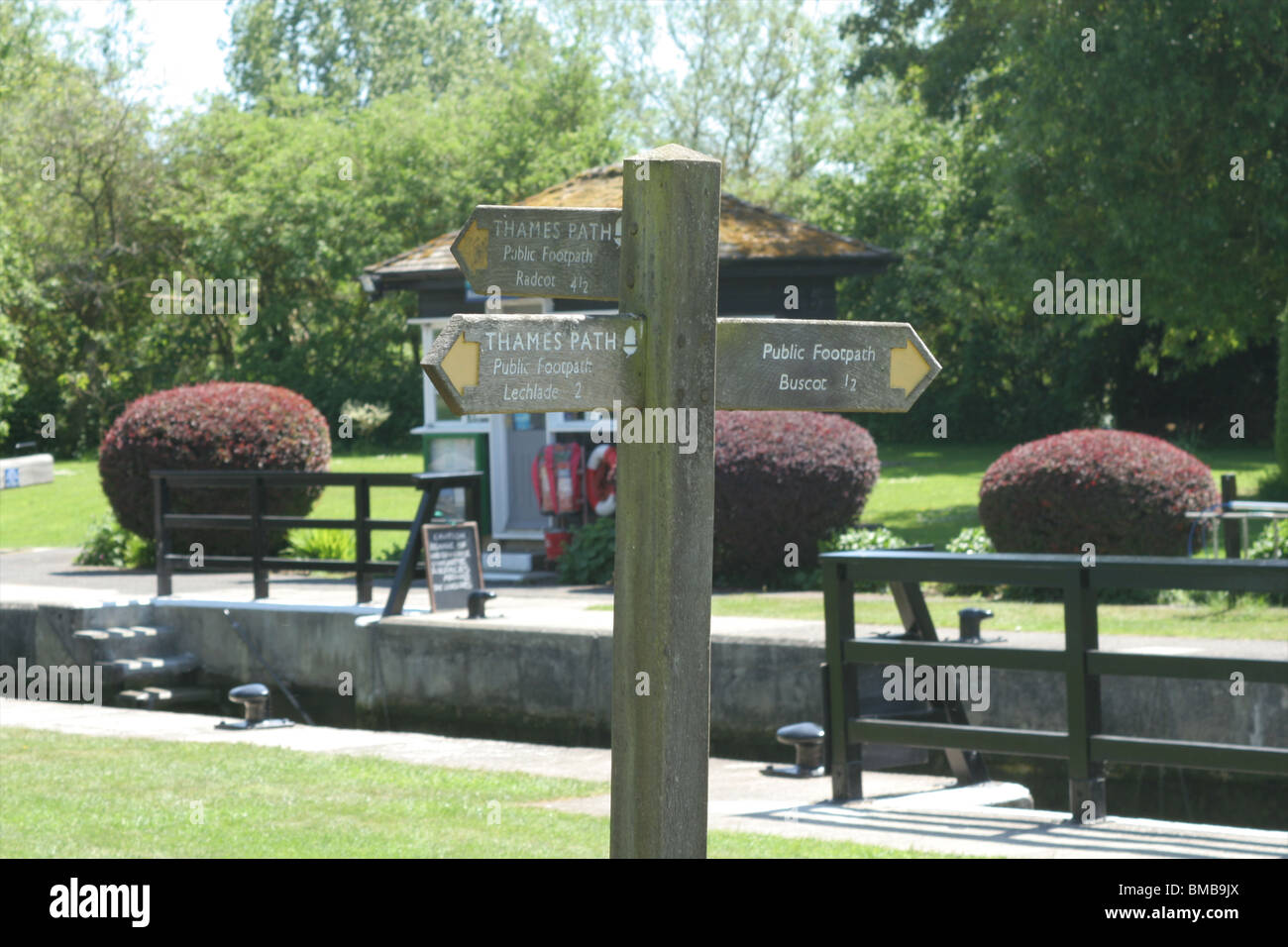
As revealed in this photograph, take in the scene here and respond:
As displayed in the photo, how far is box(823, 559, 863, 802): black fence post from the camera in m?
8.58

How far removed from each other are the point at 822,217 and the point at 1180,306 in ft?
60.4

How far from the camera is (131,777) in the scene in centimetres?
889

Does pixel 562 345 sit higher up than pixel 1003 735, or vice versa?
pixel 562 345

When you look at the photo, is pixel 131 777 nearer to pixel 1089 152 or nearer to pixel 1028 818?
pixel 1028 818

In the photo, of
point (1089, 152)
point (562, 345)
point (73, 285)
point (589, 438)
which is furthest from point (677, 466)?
point (73, 285)

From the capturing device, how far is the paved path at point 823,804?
7062 millimetres

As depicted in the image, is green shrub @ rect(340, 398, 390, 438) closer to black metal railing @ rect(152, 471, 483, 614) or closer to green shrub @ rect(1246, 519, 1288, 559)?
black metal railing @ rect(152, 471, 483, 614)

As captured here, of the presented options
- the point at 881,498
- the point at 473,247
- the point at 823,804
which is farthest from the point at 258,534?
the point at 473,247

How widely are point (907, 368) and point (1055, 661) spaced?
407cm

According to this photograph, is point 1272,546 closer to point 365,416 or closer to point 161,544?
point 161,544

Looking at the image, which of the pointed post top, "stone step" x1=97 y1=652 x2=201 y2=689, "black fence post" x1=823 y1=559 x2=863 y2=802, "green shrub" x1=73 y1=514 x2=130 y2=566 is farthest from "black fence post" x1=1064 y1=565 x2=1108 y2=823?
"green shrub" x1=73 y1=514 x2=130 y2=566

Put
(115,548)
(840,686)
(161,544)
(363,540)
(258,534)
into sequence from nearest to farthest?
(840,686) < (363,540) < (258,534) < (161,544) < (115,548)

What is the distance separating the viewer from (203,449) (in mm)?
18656

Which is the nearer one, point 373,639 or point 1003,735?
point 1003,735
